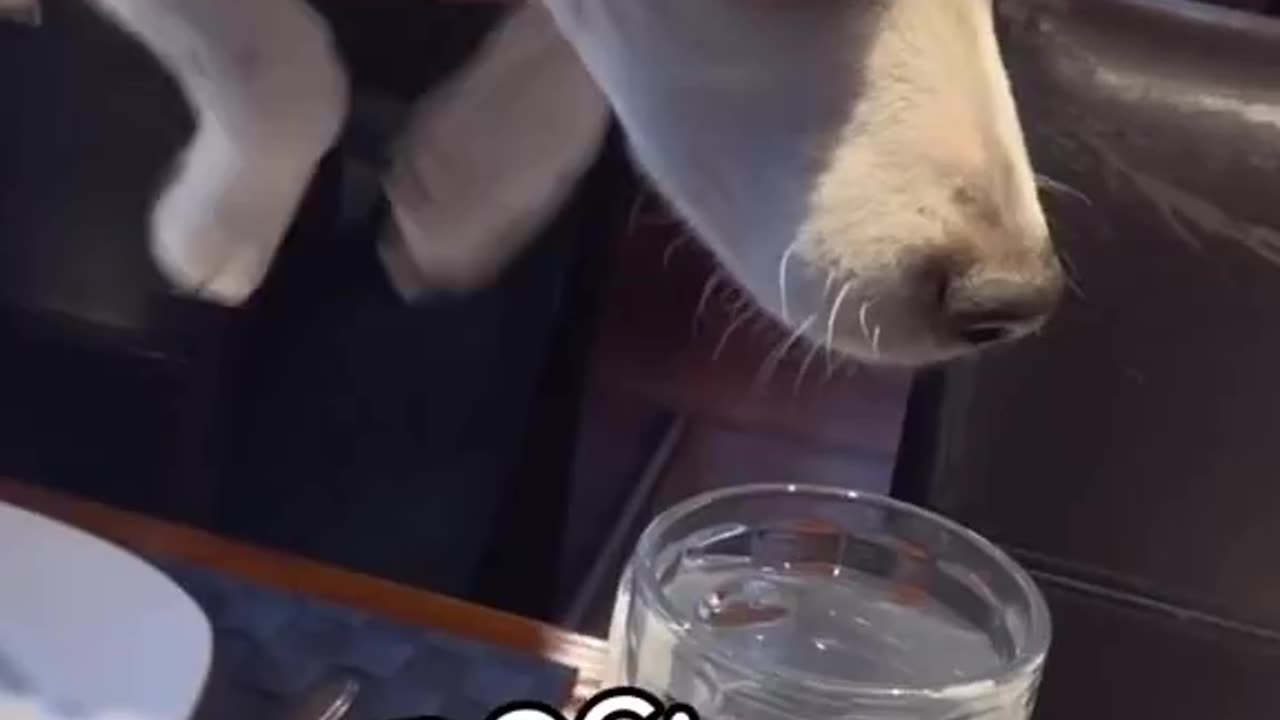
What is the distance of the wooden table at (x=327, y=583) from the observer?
713 millimetres

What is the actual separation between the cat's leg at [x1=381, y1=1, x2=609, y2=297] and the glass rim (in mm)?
307

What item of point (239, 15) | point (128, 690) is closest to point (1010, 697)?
point (128, 690)

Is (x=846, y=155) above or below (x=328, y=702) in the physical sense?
above

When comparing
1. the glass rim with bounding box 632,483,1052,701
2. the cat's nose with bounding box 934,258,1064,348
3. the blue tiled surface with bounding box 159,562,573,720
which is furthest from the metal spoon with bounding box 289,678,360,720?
the cat's nose with bounding box 934,258,1064,348

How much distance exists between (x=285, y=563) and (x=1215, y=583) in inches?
13.7

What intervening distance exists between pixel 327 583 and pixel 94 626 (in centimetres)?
8

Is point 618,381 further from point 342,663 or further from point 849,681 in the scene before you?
point 849,681

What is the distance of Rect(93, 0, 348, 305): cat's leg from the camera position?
0.82 meters

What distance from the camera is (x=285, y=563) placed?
74 cm

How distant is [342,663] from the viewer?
687 mm

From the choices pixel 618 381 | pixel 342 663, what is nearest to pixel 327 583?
pixel 342 663

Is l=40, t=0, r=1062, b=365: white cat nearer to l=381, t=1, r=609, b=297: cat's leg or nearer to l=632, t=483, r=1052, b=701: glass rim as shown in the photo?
l=632, t=483, r=1052, b=701: glass rim

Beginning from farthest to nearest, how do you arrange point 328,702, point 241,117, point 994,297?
point 241,117
point 328,702
point 994,297

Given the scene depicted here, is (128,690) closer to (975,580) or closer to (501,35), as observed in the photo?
(975,580)
